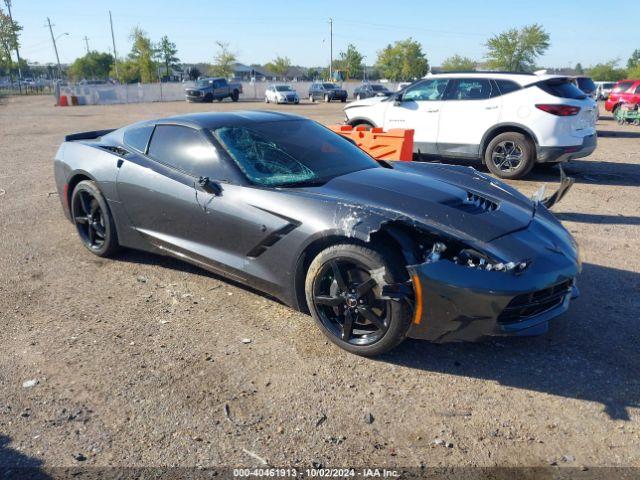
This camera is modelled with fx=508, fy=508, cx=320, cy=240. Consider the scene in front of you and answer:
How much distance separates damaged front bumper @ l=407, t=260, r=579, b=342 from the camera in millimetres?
2773

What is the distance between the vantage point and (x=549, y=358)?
3143 mm

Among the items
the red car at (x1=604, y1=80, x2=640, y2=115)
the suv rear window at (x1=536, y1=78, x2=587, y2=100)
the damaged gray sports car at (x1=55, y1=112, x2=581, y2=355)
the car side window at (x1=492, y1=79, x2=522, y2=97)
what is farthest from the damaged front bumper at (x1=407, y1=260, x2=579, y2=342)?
the red car at (x1=604, y1=80, x2=640, y2=115)

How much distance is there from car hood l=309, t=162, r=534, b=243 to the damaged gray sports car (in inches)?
0.6

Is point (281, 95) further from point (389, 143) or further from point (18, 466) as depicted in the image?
point (18, 466)

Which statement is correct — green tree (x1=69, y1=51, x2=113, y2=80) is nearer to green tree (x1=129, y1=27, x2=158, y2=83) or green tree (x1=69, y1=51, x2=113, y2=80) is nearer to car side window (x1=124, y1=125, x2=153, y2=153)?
green tree (x1=129, y1=27, x2=158, y2=83)

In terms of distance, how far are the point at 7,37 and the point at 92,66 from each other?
34.2 m

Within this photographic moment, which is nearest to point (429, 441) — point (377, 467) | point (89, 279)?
point (377, 467)

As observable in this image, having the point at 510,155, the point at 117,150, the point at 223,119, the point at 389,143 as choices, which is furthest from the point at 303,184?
the point at 510,155

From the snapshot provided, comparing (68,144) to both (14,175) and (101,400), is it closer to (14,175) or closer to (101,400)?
(101,400)

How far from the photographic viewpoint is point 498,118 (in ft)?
27.3

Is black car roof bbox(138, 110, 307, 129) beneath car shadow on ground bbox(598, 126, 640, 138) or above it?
above

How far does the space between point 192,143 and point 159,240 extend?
0.84 m

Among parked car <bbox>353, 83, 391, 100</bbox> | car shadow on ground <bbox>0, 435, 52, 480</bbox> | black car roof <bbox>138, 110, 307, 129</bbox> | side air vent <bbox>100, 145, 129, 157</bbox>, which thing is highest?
black car roof <bbox>138, 110, 307, 129</bbox>

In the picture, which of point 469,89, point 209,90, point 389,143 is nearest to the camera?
point 389,143
